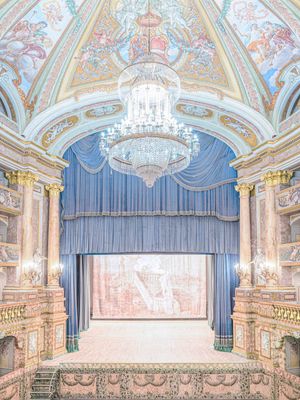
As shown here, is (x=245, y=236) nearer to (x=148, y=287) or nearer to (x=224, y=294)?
(x=224, y=294)

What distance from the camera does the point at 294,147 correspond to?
9.52 m

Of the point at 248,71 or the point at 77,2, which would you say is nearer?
the point at 77,2

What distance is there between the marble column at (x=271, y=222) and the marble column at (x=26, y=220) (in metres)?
5.66

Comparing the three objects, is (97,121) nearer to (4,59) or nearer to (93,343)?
(4,59)

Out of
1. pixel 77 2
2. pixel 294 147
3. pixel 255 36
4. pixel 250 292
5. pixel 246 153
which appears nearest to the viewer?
pixel 77 2

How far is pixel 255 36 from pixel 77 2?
3.76 meters

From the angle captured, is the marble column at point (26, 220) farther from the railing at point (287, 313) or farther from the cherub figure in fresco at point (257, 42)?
the cherub figure in fresco at point (257, 42)

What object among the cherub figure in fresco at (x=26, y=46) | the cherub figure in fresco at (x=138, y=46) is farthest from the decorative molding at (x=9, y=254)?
the cherub figure in fresco at (x=138, y=46)

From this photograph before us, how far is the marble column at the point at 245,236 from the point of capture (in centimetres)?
1100

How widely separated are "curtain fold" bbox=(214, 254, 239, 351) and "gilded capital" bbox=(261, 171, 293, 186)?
282 cm

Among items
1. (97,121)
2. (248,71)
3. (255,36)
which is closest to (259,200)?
(248,71)

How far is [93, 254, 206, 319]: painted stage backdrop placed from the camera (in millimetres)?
16875

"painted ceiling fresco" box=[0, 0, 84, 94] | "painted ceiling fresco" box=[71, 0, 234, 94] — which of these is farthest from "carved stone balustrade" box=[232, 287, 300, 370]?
"painted ceiling fresco" box=[0, 0, 84, 94]

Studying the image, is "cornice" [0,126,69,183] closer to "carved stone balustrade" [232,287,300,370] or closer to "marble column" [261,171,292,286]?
"marble column" [261,171,292,286]
